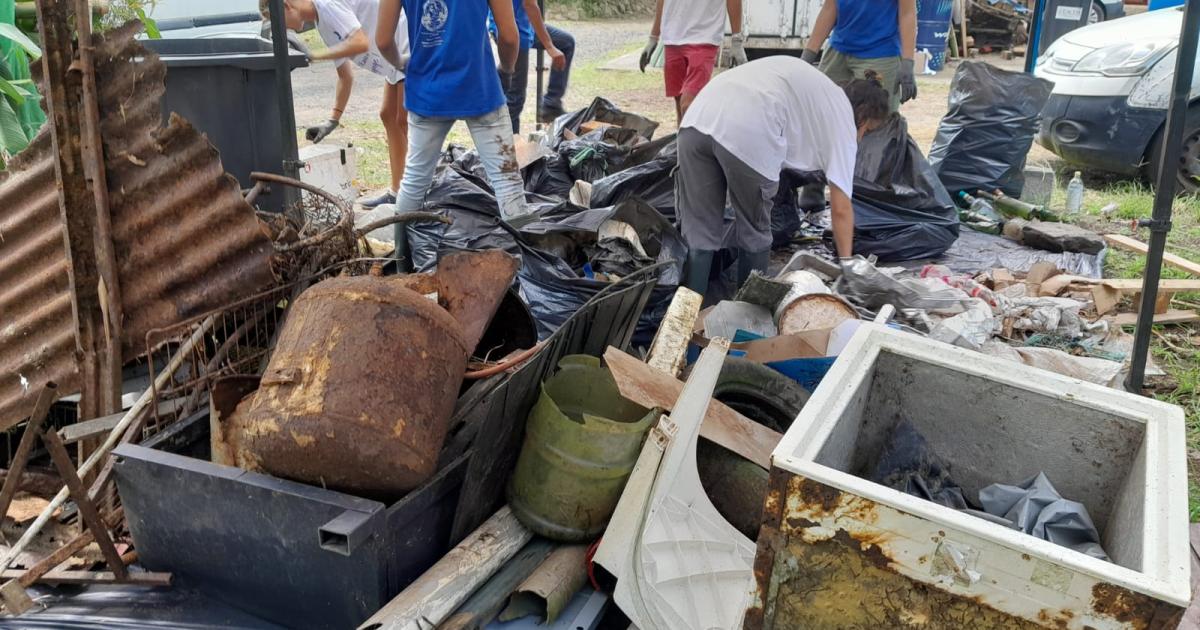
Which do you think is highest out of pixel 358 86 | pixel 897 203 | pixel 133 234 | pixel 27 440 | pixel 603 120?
pixel 133 234

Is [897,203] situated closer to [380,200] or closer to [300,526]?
[380,200]

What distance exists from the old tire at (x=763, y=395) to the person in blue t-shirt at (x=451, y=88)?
1.54 m

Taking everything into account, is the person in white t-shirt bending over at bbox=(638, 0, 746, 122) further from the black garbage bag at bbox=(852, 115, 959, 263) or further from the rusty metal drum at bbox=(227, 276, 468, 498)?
the rusty metal drum at bbox=(227, 276, 468, 498)

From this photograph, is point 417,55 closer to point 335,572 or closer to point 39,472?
point 39,472

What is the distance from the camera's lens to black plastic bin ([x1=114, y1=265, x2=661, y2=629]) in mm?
1977

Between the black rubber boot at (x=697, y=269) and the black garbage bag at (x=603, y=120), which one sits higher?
A: the black garbage bag at (x=603, y=120)

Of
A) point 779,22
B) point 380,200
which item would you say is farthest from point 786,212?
point 779,22

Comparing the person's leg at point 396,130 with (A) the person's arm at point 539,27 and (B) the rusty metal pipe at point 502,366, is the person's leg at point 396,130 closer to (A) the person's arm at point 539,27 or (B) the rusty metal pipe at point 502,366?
(A) the person's arm at point 539,27

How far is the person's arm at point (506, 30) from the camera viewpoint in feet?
13.7

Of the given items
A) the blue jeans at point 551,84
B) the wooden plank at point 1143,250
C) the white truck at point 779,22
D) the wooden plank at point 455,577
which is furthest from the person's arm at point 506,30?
the white truck at point 779,22

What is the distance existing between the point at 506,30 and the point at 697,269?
4.81 feet

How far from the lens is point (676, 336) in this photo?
304 cm

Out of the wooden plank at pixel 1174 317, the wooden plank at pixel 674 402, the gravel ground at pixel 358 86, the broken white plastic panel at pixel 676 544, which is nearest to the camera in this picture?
the broken white plastic panel at pixel 676 544

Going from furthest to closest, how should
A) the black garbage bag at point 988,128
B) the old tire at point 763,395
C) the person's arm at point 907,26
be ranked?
the black garbage bag at point 988,128 → the person's arm at point 907,26 → the old tire at point 763,395
